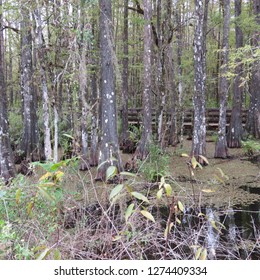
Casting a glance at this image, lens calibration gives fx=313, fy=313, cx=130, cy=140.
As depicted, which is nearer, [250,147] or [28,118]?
[28,118]

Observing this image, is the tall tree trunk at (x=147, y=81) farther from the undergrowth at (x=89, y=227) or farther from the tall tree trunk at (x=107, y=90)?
the undergrowth at (x=89, y=227)

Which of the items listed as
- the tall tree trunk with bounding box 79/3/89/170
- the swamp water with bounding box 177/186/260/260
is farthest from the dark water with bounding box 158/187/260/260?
the tall tree trunk with bounding box 79/3/89/170

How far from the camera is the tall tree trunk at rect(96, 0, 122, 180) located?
8.13 meters

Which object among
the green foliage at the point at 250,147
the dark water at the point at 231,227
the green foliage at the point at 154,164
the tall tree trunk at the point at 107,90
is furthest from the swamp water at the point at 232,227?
the green foliage at the point at 250,147

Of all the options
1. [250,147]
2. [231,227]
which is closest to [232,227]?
[231,227]

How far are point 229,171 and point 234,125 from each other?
456cm

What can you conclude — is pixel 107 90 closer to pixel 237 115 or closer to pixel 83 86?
pixel 83 86

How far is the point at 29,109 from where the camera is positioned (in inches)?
427

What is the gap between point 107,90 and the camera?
27.3ft

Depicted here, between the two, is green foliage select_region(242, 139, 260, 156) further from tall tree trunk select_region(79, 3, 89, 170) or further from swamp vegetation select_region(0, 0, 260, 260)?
tall tree trunk select_region(79, 3, 89, 170)

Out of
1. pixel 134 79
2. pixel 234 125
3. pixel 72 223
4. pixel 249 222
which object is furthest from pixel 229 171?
pixel 134 79
